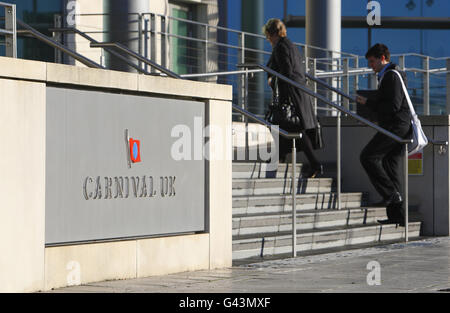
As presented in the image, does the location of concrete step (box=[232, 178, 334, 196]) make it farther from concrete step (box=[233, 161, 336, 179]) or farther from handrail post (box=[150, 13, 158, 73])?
handrail post (box=[150, 13, 158, 73])

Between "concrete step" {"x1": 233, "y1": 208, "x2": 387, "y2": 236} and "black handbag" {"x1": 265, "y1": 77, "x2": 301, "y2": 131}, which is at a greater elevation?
"black handbag" {"x1": 265, "y1": 77, "x2": 301, "y2": 131}

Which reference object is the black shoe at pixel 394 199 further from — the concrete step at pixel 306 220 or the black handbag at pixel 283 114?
the black handbag at pixel 283 114

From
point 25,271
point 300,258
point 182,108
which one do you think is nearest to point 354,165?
point 300,258

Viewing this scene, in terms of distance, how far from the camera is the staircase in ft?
33.8

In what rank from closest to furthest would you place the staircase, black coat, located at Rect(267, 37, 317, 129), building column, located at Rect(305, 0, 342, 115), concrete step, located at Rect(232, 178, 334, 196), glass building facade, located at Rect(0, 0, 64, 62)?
1. the staircase
2. concrete step, located at Rect(232, 178, 334, 196)
3. black coat, located at Rect(267, 37, 317, 129)
4. glass building facade, located at Rect(0, 0, 64, 62)
5. building column, located at Rect(305, 0, 342, 115)

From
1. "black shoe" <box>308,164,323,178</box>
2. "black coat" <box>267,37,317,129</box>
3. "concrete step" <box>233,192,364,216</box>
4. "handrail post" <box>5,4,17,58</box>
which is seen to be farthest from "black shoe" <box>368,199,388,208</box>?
"handrail post" <box>5,4,17,58</box>

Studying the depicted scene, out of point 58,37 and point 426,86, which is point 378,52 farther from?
point 58,37

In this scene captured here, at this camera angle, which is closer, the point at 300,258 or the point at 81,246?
the point at 81,246

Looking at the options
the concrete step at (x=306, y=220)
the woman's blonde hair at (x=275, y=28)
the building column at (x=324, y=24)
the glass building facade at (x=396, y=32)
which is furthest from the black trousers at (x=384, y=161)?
the glass building facade at (x=396, y=32)

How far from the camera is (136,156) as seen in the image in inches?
330

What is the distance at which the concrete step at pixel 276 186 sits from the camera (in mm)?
11406

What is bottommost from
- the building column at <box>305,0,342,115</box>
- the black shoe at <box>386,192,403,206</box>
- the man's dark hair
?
the black shoe at <box>386,192,403,206</box>

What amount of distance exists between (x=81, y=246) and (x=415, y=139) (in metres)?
5.89
